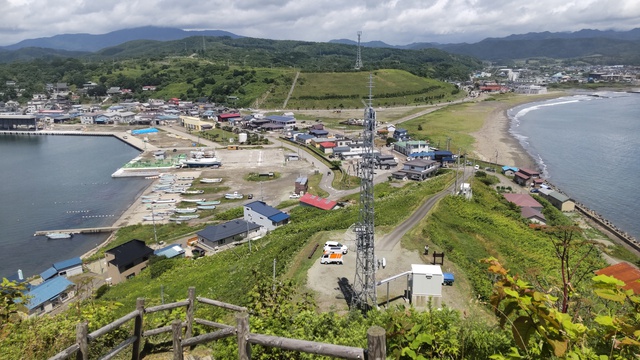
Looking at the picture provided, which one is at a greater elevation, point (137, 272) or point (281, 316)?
point (281, 316)

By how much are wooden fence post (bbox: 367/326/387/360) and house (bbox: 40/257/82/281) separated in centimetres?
2706

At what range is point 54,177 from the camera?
5025 centimetres

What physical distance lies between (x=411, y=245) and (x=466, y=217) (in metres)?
7.18

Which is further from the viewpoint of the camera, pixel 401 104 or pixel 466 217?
pixel 401 104

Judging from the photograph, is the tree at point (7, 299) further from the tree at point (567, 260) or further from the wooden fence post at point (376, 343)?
the tree at point (567, 260)

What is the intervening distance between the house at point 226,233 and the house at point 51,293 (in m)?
7.82

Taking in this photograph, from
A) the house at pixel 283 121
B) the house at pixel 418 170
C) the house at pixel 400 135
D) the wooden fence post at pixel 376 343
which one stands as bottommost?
the house at pixel 418 170

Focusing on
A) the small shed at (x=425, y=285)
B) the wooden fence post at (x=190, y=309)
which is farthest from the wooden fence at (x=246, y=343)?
the small shed at (x=425, y=285)

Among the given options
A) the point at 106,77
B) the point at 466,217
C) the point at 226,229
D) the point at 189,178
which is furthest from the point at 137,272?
the point at 106,77

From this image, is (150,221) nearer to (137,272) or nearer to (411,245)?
(137,272)

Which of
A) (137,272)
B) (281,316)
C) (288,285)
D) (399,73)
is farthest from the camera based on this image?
(399,73)

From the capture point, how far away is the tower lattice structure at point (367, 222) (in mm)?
12633

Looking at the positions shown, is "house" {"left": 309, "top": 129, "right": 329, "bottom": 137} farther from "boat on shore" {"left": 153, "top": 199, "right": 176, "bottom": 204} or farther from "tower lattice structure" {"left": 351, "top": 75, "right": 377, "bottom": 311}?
"tower lattice structure" {"left": 351, "top": 75, "right": 377, "bottom": 311}

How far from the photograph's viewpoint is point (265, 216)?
29312 millimetres
